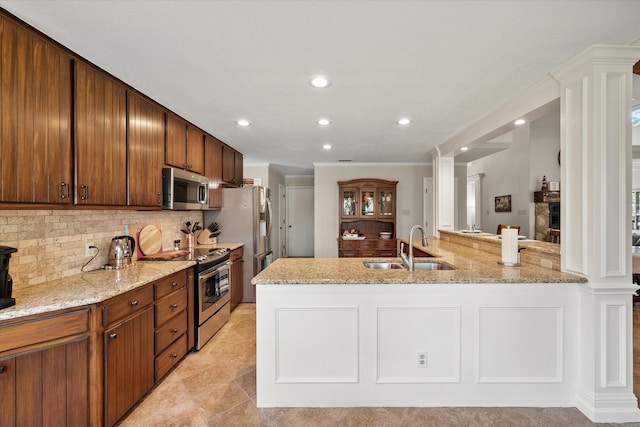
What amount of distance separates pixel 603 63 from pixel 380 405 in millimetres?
2588

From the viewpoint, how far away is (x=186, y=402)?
2205 millimetres

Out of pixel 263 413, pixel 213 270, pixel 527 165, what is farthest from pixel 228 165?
pixel 527 165

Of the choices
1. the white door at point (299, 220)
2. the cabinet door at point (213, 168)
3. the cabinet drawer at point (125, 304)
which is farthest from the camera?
the white door at point (299, 220)

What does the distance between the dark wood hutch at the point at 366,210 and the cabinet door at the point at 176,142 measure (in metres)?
3.51

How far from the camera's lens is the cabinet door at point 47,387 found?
1.46 meters

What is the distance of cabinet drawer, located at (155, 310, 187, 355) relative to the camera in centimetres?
237

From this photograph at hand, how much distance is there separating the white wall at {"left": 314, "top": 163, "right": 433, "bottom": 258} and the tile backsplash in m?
3.99

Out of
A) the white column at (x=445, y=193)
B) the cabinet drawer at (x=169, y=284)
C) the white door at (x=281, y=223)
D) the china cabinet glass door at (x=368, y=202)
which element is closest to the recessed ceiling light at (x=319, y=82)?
the cabinet drawer at (x=169, y=284)

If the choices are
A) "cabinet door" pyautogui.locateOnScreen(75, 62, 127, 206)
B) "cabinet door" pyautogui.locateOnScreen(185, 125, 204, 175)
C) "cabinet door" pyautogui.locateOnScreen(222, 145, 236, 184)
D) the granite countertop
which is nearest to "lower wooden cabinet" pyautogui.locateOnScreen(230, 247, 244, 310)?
"cabinet door" pyautogui.locateOnScreen(222, 145, 236, 184)

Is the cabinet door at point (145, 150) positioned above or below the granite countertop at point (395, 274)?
above

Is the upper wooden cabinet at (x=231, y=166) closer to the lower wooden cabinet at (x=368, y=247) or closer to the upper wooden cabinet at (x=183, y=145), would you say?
the upper wooden cabinet at (x=183, y=145)

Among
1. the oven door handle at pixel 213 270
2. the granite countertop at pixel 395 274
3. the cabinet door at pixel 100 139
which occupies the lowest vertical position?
the oven door handle at pixel 213 270

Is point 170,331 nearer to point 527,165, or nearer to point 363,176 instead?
point 363,176

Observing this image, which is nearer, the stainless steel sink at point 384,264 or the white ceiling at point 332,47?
the white ceiling at point 332,47
